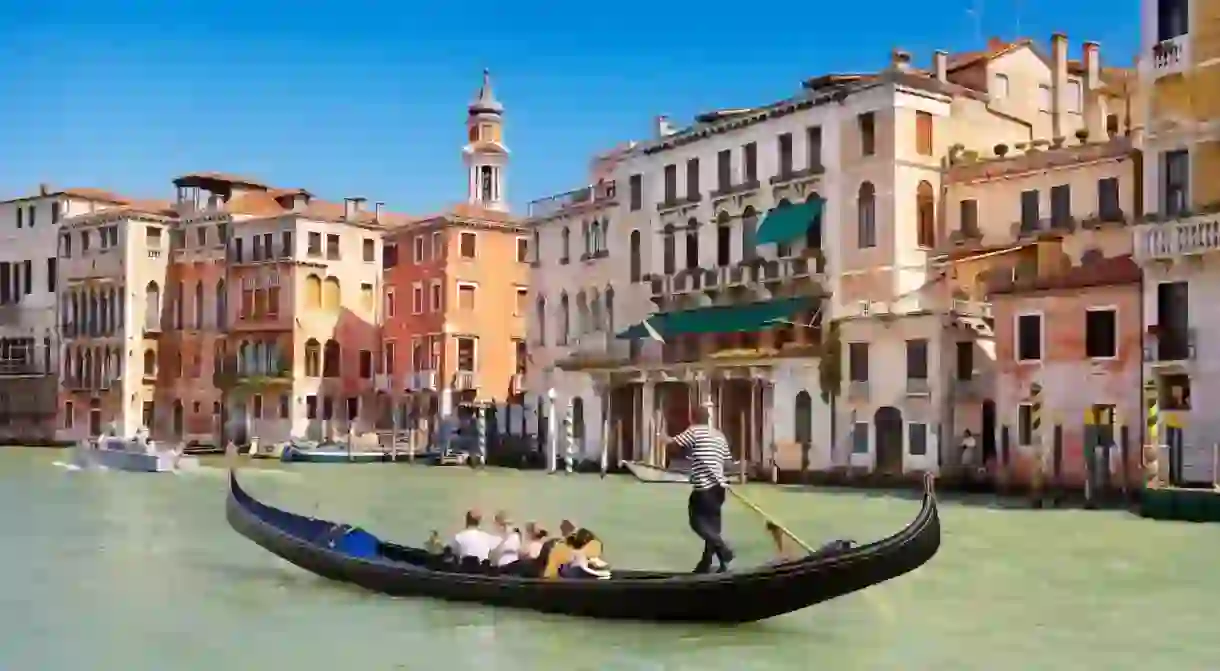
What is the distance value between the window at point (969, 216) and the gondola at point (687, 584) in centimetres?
1747

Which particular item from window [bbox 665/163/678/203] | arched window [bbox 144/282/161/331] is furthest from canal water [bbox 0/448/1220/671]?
arched window [bbox 144/282/161/331]

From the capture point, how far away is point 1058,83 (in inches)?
1189

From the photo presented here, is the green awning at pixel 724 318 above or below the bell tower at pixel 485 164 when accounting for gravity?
below

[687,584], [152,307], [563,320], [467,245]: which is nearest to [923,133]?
[563,320]

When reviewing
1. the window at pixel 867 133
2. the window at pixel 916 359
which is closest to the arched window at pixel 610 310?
the window at pixel 867 133

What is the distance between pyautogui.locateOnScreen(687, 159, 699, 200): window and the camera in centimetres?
3341

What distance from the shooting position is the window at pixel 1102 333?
23.7m

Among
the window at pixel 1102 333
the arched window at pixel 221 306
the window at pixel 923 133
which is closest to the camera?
the window at pixel 1102 333

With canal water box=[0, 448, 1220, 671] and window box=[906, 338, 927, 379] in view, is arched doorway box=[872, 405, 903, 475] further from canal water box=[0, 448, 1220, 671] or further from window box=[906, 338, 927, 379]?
canal water box=[0, 448, 1220, 671]

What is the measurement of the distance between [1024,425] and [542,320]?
16158 millimetres

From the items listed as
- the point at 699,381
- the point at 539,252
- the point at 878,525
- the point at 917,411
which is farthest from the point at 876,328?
the point at 539,252

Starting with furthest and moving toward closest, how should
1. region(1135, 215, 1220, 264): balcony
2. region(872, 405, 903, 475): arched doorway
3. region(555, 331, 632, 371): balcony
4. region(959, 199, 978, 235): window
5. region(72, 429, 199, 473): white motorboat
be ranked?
1. region(72, 429, 199, 473): white motorboat
2. region(555, 331, 632, 371): balcony
3. region(959, 199, 978, 235): window
4. region(872, 405, 903, 475): arched doorway
5. region(1135, 215, 1220, 264): balcony

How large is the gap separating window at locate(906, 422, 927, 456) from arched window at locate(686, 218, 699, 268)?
7358mm

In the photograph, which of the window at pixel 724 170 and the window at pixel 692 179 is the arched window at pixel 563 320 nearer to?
the window at pixel 692 179
